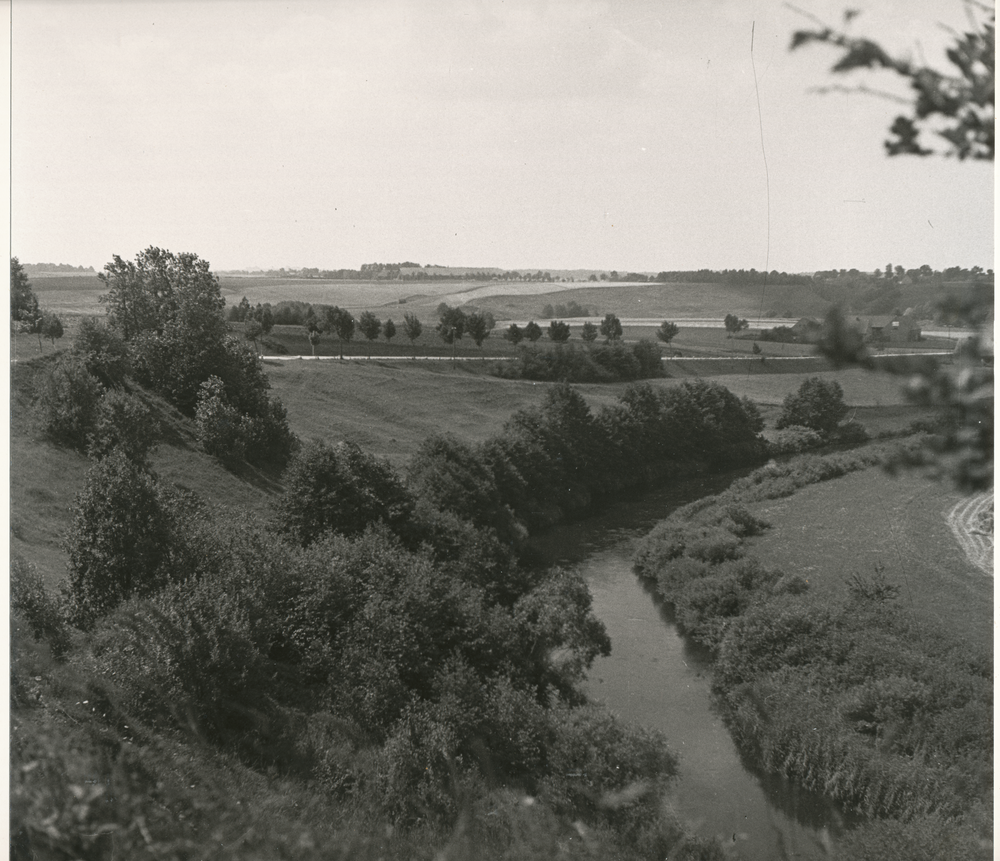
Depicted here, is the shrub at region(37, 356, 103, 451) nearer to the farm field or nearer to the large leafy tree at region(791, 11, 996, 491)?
the farm field

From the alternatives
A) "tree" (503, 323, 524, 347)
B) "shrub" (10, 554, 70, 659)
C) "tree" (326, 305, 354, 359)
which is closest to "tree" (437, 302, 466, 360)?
"tree" (503, 323, 524, 347)

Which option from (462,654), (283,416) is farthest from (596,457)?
(462,654)

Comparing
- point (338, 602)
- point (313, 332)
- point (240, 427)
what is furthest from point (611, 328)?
point (338, 602)

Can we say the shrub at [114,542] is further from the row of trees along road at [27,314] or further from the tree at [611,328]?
the tree at [611,328]

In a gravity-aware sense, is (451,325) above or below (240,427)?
above

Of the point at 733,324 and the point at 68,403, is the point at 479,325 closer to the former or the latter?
the point at 733,324

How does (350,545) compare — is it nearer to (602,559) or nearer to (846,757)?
(602,559)
